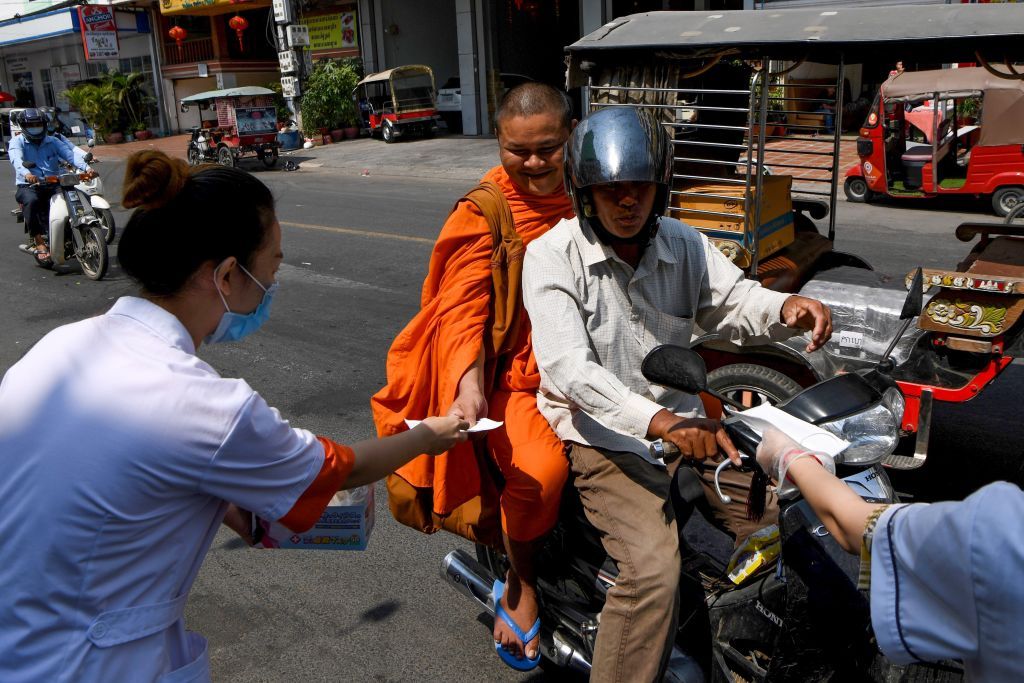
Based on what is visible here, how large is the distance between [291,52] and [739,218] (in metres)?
21.0

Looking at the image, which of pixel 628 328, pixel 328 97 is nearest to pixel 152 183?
pixel 628 328

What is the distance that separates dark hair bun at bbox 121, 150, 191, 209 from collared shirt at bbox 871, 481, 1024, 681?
1341 mm

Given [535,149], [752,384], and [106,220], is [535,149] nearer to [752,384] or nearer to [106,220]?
[752,384]

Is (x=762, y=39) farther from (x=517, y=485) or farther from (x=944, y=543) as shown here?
(x=944, y=543)

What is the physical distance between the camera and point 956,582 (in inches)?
46.9

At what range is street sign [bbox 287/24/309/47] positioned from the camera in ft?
75.0

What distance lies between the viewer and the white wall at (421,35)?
2625cm

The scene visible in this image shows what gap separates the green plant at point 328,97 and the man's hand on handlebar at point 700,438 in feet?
79.2

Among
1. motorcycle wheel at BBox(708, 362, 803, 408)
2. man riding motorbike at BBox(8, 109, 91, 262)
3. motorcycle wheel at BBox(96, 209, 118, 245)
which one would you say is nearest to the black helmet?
man riding motorbike at BBox(8, 109, 91, 262)

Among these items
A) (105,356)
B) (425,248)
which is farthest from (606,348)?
(425,248)

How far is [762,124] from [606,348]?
2.67 meters

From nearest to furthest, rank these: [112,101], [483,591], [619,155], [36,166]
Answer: [619,155] < [483,591] < [36,166] < [112,101]

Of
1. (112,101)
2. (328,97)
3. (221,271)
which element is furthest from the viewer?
(112,101)

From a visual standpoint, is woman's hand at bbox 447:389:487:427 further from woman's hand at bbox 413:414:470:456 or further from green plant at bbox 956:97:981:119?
green plant at bbox 956:97:981:119
